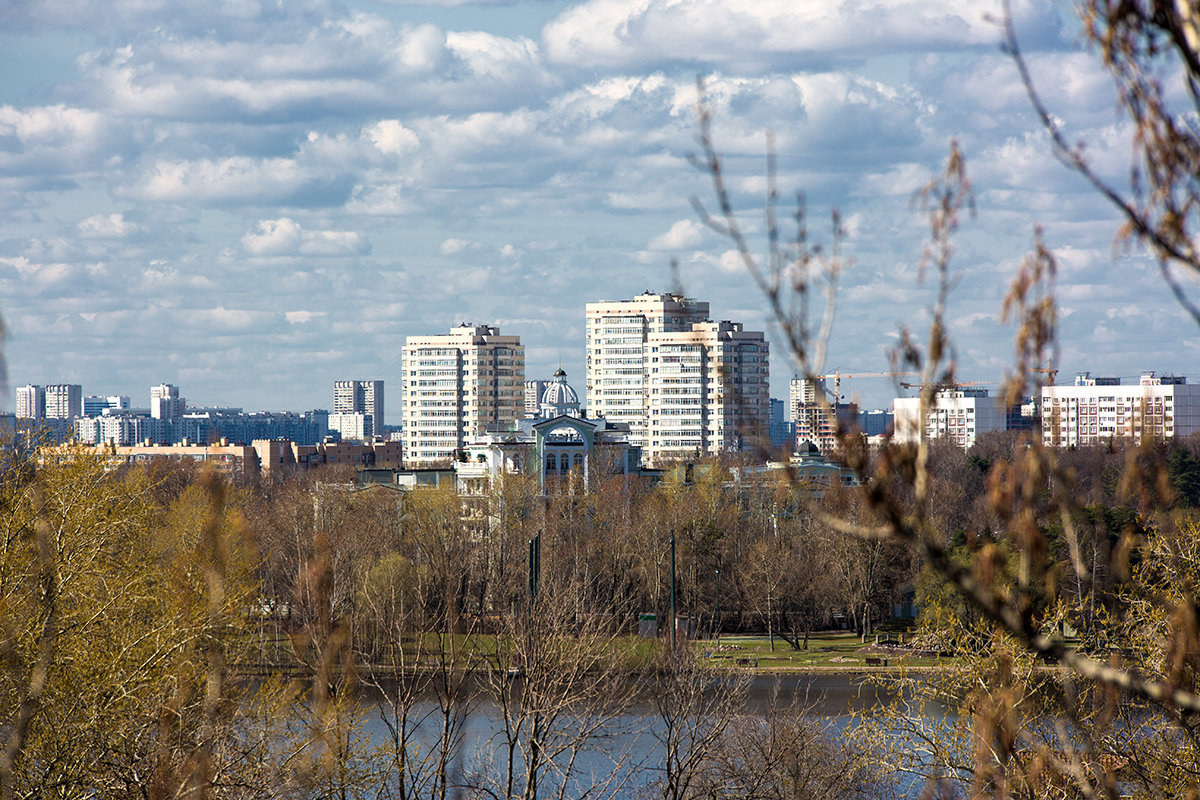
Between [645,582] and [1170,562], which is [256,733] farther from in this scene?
[645,582]

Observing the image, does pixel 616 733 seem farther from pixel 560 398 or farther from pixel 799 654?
pixel 560 398

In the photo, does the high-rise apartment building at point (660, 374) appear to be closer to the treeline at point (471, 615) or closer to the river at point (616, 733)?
the treeline at point (471, 615)

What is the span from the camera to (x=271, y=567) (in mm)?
41156

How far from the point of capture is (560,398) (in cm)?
7050

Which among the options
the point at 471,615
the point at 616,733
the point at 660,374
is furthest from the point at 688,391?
the point at 616,733

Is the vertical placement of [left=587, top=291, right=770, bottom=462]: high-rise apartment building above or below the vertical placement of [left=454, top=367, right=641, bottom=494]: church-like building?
above

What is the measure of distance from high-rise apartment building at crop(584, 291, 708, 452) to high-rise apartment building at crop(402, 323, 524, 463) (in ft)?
27.1

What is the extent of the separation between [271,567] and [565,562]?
938 centimetres

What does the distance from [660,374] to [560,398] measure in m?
46.4

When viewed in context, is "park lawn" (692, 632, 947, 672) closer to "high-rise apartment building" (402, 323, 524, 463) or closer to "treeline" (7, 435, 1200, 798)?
"treeline" (7, 435, 1200, 798)

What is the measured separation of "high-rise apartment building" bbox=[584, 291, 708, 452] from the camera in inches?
4791

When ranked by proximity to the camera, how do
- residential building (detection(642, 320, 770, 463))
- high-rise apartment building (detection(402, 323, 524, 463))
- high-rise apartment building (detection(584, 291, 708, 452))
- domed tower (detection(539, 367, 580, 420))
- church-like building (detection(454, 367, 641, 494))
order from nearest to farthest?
church-like building (detection(454, 367, 641, 494)) < domed tower (detection(539, 367, 580, 420)) < residential building (detection(642, 320, 770, 463)) < high-rise apartment building (detection(584, 291, 708, 452)) < high-rise apartment building (detection(402, 323, 524, 463))

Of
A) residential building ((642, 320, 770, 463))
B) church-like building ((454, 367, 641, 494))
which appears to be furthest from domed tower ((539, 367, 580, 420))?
residential building ((642, 320, 770, 463))

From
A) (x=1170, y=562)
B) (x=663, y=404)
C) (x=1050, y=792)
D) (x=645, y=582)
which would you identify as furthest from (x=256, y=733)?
(x=663, y=404)
